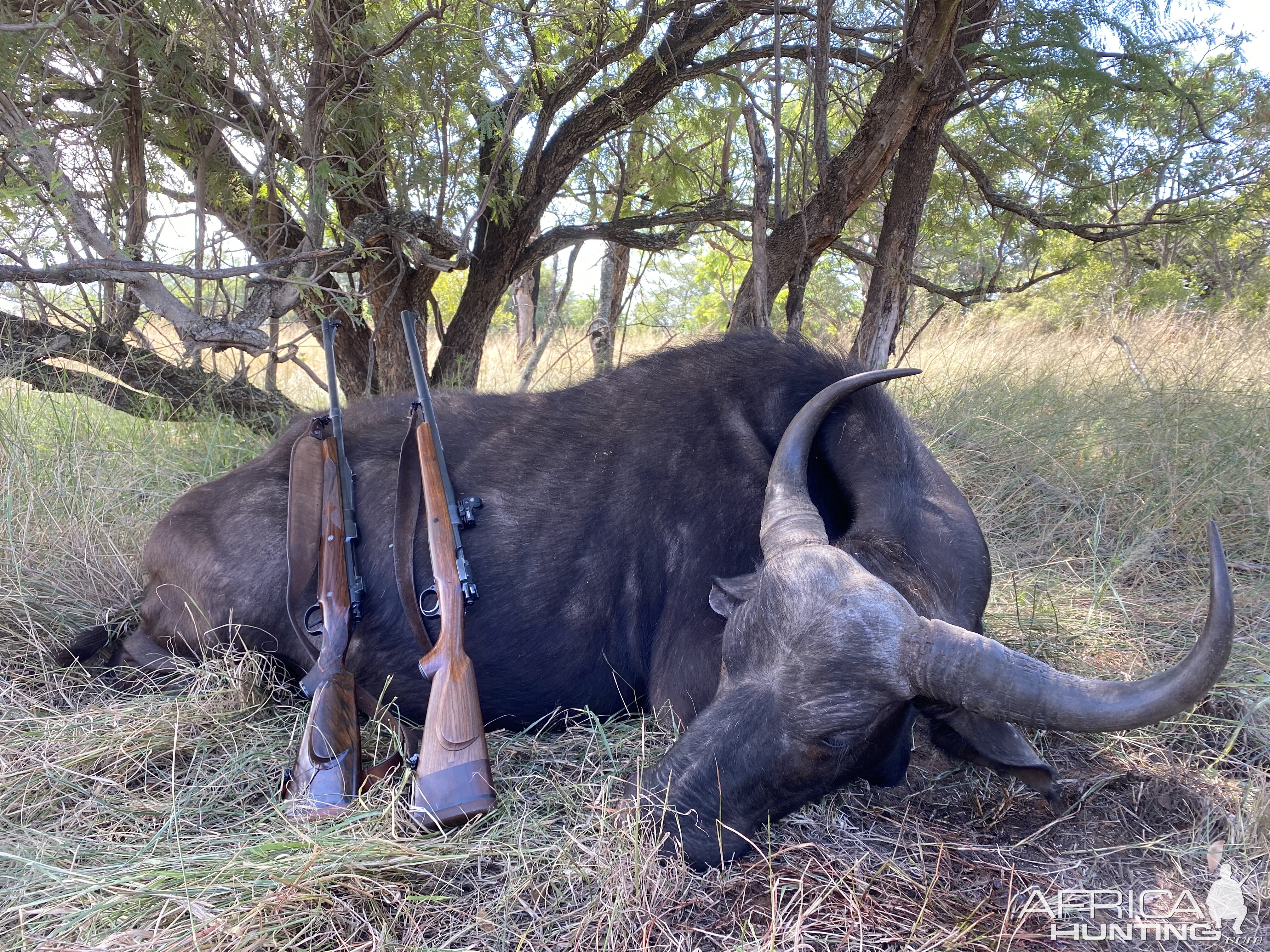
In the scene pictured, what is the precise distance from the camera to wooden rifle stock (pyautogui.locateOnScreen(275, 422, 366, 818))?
259cm

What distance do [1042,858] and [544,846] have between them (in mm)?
1551

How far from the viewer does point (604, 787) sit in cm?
256

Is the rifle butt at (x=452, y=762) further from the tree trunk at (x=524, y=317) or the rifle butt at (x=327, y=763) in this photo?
the tree trunk at (x=524, y=317)

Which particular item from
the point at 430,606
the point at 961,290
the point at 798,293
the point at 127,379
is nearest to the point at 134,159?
the point at 127,379

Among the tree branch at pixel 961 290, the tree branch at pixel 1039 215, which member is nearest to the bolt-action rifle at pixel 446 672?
the tree branch at pixel 961 290

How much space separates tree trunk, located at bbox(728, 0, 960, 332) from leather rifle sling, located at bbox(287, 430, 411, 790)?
2538 mm

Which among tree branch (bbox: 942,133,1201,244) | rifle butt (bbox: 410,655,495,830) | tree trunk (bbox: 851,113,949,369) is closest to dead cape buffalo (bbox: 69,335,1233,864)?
rifle butt (bbox: 410,655,495,830)

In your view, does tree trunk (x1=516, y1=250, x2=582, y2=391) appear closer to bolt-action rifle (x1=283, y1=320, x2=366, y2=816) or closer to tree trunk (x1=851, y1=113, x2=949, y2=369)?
tree trunk (x1=851, y1=113, x2=949, y2=369)

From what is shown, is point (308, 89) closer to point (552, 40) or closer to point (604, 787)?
point (552, 40)

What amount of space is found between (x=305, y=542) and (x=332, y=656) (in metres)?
0.61

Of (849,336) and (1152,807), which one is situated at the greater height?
(849,336)

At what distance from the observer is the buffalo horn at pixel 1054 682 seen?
1.87 meters

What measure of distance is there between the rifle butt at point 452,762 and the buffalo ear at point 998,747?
4.55ft

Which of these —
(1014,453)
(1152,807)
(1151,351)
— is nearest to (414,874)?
(1152,807)
